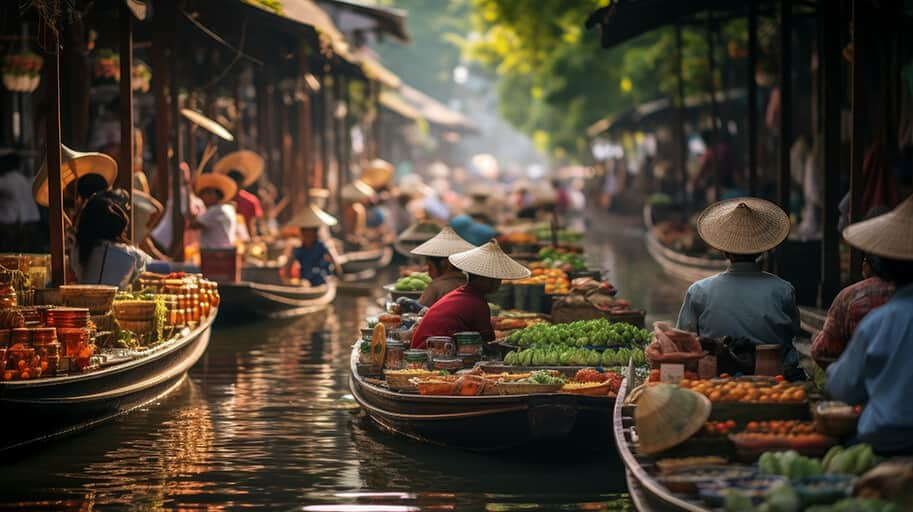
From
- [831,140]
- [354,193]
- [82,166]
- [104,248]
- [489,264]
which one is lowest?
[489,264]

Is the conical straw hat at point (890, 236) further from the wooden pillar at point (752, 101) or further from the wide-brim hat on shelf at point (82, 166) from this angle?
the wooden pillar at point (752, 101)

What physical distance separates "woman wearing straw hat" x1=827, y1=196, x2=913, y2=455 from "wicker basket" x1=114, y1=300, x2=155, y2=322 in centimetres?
668

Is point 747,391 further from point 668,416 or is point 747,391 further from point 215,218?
point 215,218

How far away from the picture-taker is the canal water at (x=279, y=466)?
9320 mm

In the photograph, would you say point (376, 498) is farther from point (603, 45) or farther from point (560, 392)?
point (603, 45)

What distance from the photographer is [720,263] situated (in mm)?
23250

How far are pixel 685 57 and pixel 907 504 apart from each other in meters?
30.8

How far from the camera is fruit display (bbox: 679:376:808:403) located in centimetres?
801

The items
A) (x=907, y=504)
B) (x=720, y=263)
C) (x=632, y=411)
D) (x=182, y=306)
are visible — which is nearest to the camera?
(x=907, y=504)

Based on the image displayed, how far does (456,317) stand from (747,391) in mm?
3778

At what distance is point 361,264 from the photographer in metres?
27.0

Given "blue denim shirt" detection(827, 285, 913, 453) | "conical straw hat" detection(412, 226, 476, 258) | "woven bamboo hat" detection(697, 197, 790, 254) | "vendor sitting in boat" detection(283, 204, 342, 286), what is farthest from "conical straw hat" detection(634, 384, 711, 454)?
"vendor sitting in boat" detection(283, 204, 342, 286)

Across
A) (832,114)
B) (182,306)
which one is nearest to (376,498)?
(182,306)

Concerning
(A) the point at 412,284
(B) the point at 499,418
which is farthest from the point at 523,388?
(A) the point at 412,284
